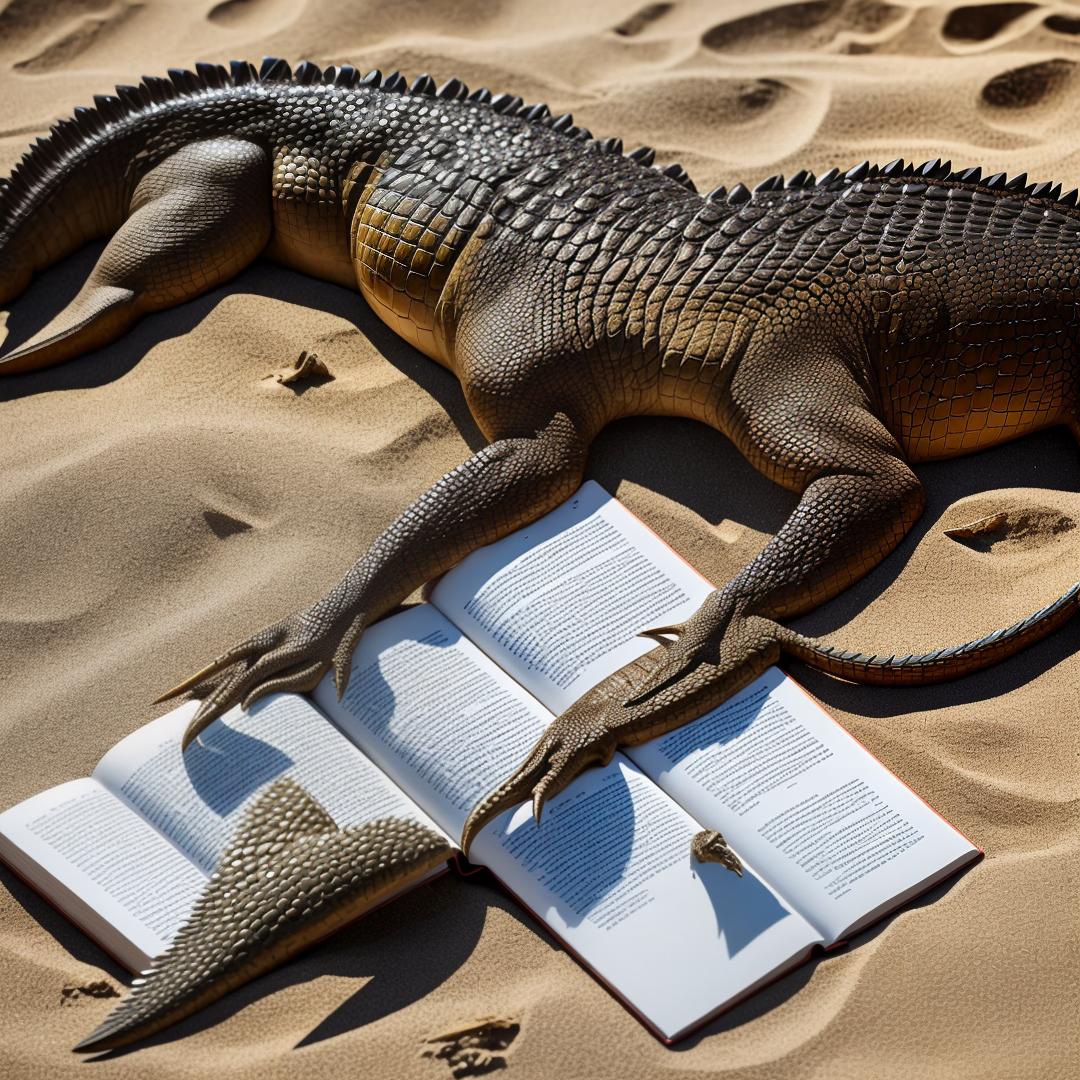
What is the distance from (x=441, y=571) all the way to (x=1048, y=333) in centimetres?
161

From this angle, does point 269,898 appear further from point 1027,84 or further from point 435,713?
point 1027,84

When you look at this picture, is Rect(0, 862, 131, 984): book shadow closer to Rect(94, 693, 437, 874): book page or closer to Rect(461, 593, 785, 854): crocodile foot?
Rect(94, 693, 437, 874): book page

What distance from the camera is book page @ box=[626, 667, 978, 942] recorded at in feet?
9.52

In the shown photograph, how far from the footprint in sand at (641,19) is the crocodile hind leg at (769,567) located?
2.42 meters

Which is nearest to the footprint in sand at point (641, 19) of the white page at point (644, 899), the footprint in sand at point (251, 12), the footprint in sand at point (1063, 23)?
the footprint in sand at point (251, 12)

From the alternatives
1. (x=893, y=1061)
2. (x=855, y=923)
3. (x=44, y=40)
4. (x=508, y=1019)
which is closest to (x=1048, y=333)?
(x=855, y=923)

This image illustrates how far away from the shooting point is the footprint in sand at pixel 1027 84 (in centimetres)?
499

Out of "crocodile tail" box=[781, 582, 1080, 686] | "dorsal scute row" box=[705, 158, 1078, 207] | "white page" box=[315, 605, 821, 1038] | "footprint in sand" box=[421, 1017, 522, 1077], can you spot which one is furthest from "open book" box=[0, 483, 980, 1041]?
"dorsal scute row" box=[705, 158, 1078, 207]

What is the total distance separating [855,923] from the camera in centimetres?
286

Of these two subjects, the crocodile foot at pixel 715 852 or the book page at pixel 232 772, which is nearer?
the crocodile foot at pixel 715 852

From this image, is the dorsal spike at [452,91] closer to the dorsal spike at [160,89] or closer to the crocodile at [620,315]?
the crocodile at [620,315]

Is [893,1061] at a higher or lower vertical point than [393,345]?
lower

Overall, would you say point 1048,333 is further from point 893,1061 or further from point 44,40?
point 44,40

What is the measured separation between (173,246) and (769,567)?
2.05 meters
